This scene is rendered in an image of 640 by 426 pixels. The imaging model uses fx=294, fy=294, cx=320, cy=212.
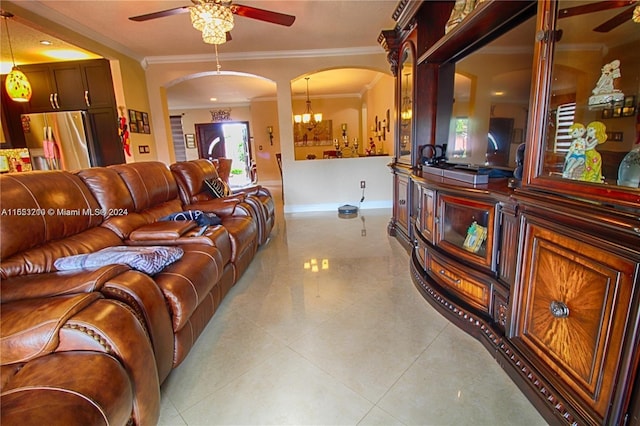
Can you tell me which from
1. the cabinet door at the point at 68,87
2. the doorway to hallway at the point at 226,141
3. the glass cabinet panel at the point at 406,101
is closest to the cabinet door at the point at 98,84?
the cabinet door at the point at 68,87

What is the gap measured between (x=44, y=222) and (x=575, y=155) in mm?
2537

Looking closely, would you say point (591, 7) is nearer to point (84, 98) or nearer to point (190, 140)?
point (84, 98)

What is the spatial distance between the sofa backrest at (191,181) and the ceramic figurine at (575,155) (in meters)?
3.24

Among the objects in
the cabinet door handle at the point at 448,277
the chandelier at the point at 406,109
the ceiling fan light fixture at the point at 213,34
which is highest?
the ceiling fan light fixture at the point at 213,34

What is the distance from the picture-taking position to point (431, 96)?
111 inches

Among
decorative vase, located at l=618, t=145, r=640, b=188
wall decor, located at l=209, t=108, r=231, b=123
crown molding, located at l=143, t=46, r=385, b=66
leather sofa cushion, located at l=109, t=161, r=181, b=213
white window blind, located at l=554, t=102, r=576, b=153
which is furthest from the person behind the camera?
wall decor, located at l=209, t=108, r=231, b=123

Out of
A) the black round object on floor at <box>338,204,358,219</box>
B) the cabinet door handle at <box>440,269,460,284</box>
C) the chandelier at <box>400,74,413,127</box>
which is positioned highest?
the chandelier at <box>400,74,413,127</box>

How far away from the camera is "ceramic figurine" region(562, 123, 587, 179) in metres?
1.15

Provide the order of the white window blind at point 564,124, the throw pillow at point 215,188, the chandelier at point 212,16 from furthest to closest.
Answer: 1. the throw pillow at point 215,188
2. the chandelier at point 212,16
3. the white window blind at point 564,124

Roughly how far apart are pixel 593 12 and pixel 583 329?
1205 mm

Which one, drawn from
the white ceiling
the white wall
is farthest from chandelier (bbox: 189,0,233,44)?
the white wall

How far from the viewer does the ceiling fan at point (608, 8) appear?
39.2 inches

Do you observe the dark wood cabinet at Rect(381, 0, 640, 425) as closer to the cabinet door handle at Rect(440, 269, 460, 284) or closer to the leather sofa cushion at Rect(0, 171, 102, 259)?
the cabinet door handle at Rect(440, 269, 460, 284)

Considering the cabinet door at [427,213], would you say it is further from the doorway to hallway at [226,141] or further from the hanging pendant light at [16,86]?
the doorway to hallway at [226,141]
